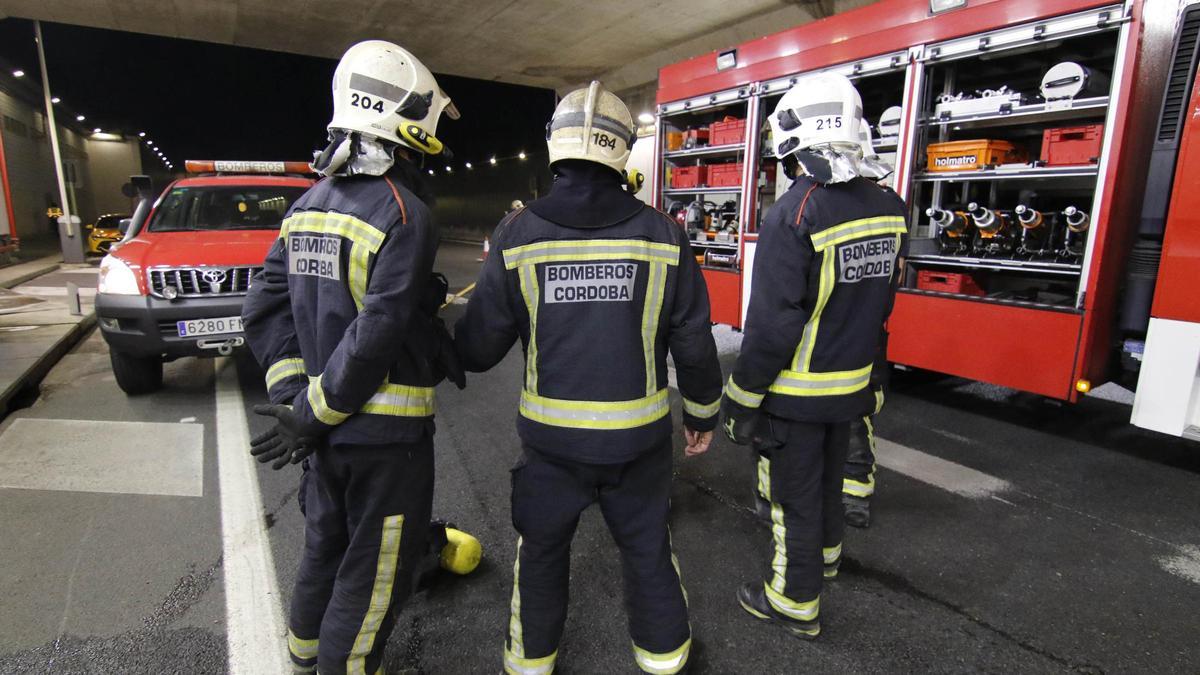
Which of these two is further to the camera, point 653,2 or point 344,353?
point 653,2

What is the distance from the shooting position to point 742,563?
2.98 m

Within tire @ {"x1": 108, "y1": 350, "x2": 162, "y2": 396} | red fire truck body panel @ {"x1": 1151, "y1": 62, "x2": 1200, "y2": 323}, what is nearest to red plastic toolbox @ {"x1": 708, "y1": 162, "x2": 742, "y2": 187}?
red fire truck body panel @ {"x1": 1151, "y1": 62, "x2": 1200, "y2": 323}

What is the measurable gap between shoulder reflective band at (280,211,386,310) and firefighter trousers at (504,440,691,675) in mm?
738

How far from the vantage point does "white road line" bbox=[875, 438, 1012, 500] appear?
3775 mm

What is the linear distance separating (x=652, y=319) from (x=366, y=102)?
1.05 m

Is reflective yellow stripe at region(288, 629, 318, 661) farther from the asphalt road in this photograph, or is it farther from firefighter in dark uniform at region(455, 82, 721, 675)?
firefighter in dark uniform at region(455, 82, 721, 675)

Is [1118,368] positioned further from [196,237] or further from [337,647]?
[196,237]

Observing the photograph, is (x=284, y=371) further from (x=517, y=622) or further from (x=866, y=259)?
(x=866, y=259)

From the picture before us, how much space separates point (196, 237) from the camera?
5523 mm

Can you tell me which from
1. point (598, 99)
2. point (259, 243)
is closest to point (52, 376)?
point (259, 243)

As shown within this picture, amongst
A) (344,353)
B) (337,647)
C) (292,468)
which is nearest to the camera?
(344,353)

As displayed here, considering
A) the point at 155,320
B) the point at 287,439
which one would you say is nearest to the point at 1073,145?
the point at 287,439

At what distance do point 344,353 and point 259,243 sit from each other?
14.1 ft

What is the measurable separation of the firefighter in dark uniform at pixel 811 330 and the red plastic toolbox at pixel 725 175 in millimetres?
4384
